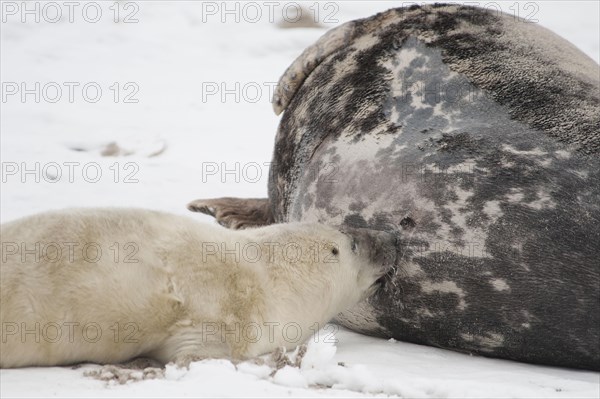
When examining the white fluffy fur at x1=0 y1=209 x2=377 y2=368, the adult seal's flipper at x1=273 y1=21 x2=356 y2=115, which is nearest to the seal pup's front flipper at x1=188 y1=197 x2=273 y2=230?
the adult seal's flipper at x1=273 y1=21 x2=356 y2=115

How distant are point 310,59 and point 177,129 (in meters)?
2.68

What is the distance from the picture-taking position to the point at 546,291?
291cm

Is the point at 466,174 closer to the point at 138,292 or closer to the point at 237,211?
the point at 138,292

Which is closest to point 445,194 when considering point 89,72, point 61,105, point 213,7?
point 61,105

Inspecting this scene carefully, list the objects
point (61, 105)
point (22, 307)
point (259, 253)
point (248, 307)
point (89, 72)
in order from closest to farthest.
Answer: point (22, 307)
point (248, 307)
point (259, 253)
point (61, 105)
point (89, 72)

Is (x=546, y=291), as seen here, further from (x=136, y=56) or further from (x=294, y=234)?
(x=136, y=56)

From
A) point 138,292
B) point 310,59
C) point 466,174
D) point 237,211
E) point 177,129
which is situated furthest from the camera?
point 177,129

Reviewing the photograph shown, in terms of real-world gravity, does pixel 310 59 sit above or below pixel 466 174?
above

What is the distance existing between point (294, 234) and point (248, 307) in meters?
0.42

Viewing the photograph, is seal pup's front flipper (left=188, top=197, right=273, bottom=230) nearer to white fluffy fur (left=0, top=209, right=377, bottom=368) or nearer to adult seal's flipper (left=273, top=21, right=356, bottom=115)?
adult seal's flipper (left=273, top=21, right=356, bottom=115)

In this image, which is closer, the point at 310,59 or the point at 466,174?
the point at 466,174

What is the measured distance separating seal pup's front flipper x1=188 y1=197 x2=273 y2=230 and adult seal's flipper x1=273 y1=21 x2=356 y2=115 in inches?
19.4

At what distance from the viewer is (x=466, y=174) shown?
10.2ft

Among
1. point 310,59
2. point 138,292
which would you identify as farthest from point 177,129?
point 138,292
